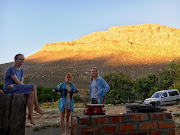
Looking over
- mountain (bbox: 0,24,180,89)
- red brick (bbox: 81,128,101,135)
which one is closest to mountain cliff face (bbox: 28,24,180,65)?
mountain (bbox: 0,24,180,89)

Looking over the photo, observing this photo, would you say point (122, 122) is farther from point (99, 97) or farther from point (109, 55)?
point (109, 55)

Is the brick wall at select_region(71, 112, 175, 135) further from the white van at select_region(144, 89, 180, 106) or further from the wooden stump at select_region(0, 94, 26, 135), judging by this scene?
the white van at select_region(144, 89, 180, 106)

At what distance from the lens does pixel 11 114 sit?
2.78 meters

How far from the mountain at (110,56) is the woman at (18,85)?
1915 inches

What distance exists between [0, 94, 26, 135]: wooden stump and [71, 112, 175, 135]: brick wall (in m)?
0.97

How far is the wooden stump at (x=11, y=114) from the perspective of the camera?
2758mm

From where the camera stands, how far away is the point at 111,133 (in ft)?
10.9

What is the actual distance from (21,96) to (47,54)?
328ft

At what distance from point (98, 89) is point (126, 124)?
7.85ft

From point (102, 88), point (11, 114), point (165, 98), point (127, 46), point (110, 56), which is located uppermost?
point (127, 46)

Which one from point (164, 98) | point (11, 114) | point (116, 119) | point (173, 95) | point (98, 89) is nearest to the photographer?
point (11, 114)

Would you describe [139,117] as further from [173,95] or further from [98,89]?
[173,95]

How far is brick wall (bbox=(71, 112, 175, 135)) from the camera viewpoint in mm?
3293

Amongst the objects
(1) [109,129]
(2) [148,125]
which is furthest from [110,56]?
(1) [109,129]
